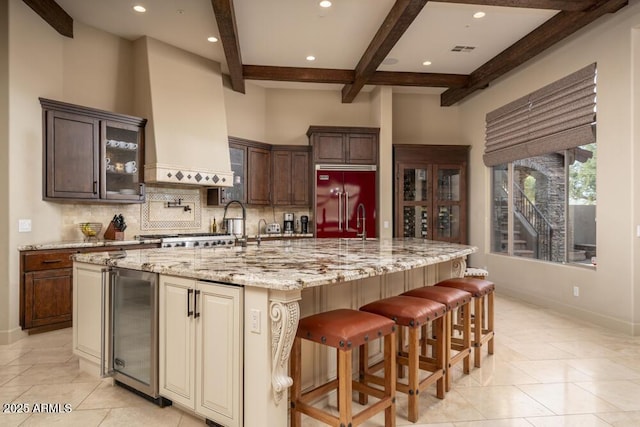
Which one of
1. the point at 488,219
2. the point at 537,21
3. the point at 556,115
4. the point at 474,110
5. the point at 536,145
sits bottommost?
the point at 488,219

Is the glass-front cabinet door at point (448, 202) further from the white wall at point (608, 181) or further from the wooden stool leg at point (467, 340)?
the wooden stool leg at point (467, 340)

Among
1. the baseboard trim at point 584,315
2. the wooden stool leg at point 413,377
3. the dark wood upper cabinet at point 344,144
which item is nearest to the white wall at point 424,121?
the dark wood upper cabinet at point 344,144

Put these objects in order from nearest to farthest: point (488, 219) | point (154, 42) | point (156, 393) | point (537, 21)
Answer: point (156, 393), point (537, 21), point (154, 42), point (488, 219)

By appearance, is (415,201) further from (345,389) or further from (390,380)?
(345,389)

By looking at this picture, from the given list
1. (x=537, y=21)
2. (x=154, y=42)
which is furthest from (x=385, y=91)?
(x=154, y=42)

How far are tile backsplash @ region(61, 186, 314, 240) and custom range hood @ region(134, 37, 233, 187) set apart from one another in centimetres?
53

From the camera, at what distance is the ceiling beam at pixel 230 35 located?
3.80 m

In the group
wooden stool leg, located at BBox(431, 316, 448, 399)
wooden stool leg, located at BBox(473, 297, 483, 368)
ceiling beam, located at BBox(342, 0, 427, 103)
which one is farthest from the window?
wooden stool leg, located at BBox(431, 316, 448, 399)

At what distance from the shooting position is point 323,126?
258 inches

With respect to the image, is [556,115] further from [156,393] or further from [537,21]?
[156,393]

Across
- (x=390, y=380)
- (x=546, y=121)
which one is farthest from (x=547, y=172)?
(x=390, y=380)

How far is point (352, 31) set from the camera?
4.78m

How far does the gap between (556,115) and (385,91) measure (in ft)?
8.82

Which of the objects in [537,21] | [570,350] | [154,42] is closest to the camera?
[570,350]
